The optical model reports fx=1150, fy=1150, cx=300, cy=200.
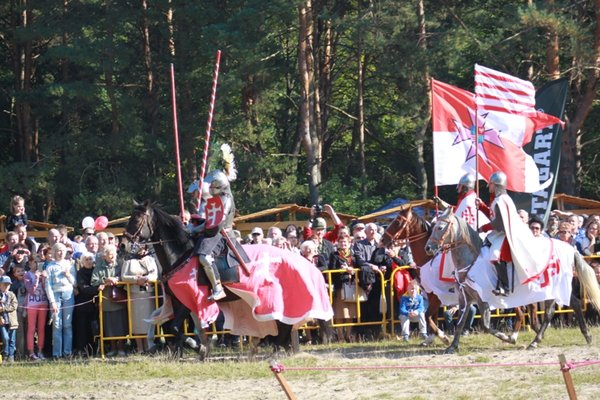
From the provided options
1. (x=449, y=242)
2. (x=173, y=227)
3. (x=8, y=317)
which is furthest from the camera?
(x=8, y=317)

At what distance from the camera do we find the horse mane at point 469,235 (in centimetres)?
1449

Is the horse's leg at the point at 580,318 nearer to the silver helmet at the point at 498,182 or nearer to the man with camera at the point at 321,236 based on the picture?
the silver helmet at the point at 498,182

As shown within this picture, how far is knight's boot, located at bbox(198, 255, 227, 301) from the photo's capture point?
14.0 metres

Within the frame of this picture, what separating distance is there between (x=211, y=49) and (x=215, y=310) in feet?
51.3

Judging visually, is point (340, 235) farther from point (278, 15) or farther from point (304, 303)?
point (278, 15)

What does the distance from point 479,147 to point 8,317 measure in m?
7.15

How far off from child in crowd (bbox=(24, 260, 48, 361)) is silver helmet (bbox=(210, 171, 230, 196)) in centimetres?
323

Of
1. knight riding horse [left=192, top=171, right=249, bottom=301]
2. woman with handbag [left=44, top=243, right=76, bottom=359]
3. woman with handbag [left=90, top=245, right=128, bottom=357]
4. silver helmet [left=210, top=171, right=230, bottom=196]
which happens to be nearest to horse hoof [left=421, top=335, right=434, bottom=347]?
knight riding horse [left=192, top=171, right=249, bottom=301]

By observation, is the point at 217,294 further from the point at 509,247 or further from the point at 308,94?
the point at 308,94

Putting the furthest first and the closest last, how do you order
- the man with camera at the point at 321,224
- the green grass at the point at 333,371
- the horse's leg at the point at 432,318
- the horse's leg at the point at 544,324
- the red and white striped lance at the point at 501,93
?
the red and white striped lance at the point at 501,93
the man with camera at the point at 321,224
the horse's leg at the point at 432,318
the horse's leg at the point at 544,324
the green grass at the point at 333,371

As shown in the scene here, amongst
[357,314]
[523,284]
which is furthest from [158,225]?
[523,284]

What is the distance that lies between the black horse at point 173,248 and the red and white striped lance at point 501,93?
4661 mm

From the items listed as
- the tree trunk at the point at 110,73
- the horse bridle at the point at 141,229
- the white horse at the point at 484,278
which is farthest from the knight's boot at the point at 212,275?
the tree trunk at the point at 110,73

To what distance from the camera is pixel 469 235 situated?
47.8 ft
